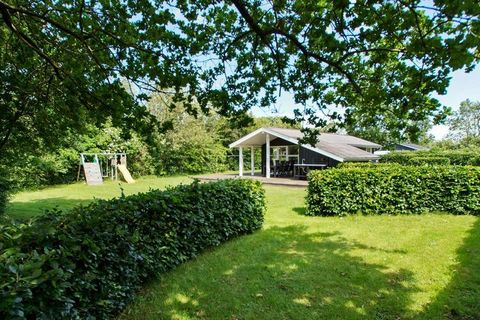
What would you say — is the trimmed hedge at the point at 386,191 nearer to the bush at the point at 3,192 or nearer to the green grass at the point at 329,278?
the green grass at the point at 329,278

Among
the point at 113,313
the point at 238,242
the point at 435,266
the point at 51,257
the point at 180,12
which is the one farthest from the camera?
the point at 238,242

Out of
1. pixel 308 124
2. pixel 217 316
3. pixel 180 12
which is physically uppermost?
pixel 180 12

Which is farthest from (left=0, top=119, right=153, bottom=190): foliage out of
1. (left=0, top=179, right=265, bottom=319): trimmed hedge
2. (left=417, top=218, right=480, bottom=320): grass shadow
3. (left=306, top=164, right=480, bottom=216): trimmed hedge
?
(left=417, top=218, right=480, bottom=320): grass shadow

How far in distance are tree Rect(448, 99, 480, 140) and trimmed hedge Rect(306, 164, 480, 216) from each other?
7506 cm

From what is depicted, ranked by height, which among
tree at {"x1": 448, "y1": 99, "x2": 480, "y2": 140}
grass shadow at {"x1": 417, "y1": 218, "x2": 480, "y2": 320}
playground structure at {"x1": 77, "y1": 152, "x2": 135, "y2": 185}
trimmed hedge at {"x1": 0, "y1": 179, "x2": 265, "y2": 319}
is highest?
tree at {"x1": 448, "y1": 99, "x2": 480, "y2": 140}

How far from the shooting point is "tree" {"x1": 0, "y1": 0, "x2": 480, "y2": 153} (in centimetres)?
323

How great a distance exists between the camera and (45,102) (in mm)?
5090

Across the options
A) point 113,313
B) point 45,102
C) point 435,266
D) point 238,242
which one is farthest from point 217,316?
point 45,102

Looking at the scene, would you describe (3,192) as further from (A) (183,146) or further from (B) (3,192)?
(A) (183,146)

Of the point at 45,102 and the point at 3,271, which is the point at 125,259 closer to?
the point at 3,271

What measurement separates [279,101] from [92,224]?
2.90m

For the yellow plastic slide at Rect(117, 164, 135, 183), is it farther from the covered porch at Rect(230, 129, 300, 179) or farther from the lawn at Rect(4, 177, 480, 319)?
the lawn at Rect(4, 177, 480, 319)

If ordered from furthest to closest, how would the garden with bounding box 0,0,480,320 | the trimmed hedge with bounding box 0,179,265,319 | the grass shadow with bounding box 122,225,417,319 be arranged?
the grass shadow with bounding box 122,225,417,319 < the garden with bounding box 0,0,480,320 < the trimmed hedge with bounding box 0,179,265,319

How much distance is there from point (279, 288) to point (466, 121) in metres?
85.6
